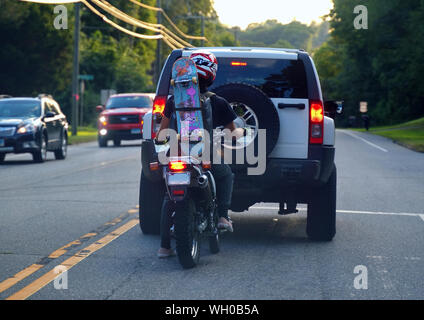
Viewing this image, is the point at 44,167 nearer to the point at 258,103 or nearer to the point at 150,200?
the point at 150,200

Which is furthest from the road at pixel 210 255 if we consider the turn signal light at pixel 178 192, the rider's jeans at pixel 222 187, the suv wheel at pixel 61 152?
the suv wheel at pixel 61 152

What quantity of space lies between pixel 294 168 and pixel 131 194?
18.8 feet

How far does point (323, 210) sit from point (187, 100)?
240 centimetres

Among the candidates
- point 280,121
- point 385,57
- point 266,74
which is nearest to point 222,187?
point 280,121

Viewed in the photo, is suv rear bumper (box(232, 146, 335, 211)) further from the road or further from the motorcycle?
the motorcycle

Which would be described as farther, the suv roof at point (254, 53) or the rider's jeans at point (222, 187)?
the suv roof at point (254, 53)

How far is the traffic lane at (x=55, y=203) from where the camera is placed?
8828 mm

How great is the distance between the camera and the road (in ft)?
22.0

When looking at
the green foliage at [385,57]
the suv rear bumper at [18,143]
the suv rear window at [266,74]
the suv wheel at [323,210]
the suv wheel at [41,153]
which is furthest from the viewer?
the green foliage at [385,57]

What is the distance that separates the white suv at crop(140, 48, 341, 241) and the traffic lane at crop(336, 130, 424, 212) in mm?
3679

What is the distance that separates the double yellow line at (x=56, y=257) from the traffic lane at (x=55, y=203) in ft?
0.36

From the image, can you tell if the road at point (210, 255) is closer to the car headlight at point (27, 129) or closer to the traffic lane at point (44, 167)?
the traffic lane at point (44, 167)
